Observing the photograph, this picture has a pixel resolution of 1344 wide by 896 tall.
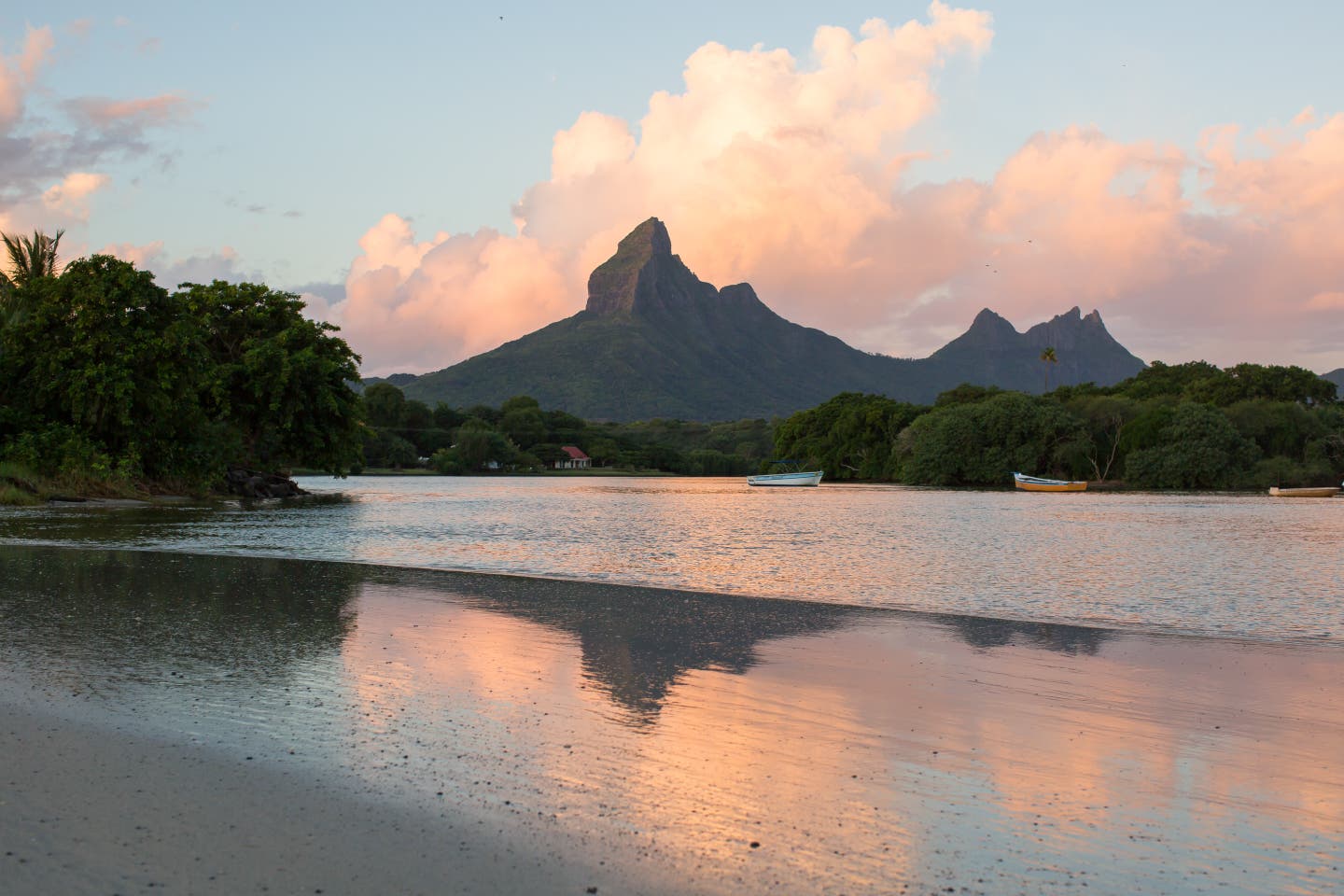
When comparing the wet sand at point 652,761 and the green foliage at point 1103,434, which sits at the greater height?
the green foliage at point 1103,434

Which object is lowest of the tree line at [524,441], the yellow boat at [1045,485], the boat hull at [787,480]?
the boat hull at [787,480]

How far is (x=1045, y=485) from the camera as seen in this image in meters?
91.6

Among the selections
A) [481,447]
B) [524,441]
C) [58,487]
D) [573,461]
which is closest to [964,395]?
[573,461]

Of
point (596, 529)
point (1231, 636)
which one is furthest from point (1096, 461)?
point (1231, 636)

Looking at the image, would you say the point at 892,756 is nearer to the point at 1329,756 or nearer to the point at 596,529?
the point at 1329,756

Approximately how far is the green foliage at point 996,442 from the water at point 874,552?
6279cm

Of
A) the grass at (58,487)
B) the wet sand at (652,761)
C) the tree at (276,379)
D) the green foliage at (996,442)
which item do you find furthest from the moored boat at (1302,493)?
the wet sand at (652,761)

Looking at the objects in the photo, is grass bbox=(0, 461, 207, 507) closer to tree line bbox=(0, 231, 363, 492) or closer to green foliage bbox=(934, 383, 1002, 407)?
tree line bbox=(0, 231, 363, 492)

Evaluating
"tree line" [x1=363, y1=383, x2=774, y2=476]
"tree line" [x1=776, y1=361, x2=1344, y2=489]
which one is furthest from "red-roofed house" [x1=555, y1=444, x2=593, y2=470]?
"tree line" [x1=776, y1=361, x2=1344, y2=489]

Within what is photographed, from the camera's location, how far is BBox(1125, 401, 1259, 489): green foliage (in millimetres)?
90312

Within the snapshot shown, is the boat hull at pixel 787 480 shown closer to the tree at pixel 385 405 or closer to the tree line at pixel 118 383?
the tree line at pixel 118 383

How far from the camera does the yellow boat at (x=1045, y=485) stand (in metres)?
91.1

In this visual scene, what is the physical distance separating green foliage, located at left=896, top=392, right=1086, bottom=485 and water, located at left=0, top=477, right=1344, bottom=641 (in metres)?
62.8

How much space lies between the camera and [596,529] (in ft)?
99.2
